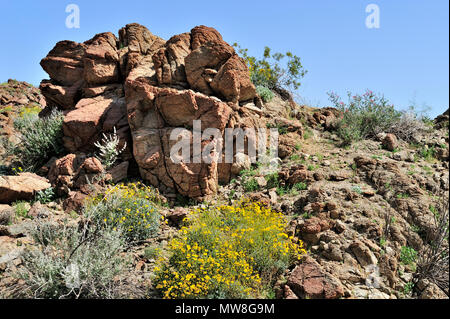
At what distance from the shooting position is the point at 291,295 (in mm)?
4098

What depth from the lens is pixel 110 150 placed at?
286 inches

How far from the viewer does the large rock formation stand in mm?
7367

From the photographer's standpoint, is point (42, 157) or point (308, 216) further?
point (42, 157)

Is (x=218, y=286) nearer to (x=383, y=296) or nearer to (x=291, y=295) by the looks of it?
(x=291, y=295)

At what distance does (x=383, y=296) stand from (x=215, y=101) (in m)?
5.51

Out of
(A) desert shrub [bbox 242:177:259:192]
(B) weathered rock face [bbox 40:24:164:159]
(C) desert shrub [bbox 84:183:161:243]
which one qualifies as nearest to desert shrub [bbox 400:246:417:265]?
(A) desert shrub [bbox 242:177:259:192]

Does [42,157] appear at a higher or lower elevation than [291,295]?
higher

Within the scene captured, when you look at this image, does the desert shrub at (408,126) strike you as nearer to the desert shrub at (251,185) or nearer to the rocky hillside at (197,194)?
the rocky hillside at (197,194)

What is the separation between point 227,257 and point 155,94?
502cm

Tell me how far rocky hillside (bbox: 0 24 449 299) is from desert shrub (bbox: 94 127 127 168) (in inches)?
2.0

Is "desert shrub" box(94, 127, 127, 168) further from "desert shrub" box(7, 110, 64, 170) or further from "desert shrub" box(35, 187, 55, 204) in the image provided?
Result: "desert shrub" box(7, 110, 64, 170)

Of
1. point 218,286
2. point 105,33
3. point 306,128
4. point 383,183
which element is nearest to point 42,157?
point 105,33

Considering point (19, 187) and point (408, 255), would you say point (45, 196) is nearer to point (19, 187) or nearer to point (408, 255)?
point (19, 187)
